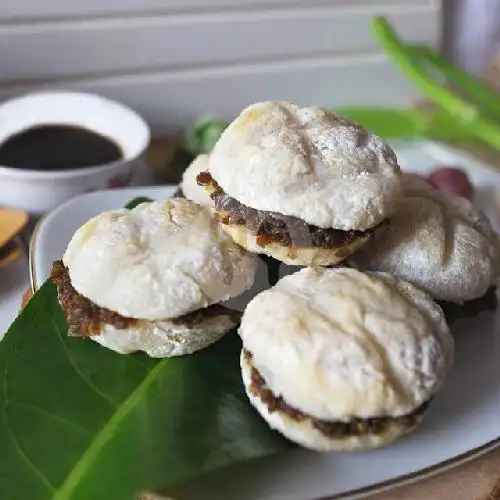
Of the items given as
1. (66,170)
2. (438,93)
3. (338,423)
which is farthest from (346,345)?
(438,93)

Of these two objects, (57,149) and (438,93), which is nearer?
(57,149)

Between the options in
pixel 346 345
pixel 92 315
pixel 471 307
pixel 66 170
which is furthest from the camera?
pixel 66 170

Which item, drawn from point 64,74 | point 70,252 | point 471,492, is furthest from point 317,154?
point 64,74

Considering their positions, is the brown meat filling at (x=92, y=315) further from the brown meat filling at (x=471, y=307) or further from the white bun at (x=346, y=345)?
the brown meat filling at (x=471, y=307)

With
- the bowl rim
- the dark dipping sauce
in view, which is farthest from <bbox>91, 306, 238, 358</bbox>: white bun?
the dark dipping sauce

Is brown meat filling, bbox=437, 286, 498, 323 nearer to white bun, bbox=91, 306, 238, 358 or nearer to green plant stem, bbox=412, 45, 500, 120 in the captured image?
white bun, bbox=91, 306, 238, 358

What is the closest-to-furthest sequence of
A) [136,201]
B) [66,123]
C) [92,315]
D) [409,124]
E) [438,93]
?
[92,315]
[136,201]
[66,123]
[438,93]
[409,124]

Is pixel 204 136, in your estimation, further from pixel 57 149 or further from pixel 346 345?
pixel 346 345

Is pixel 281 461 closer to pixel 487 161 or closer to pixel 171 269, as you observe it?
pixel 171 269
